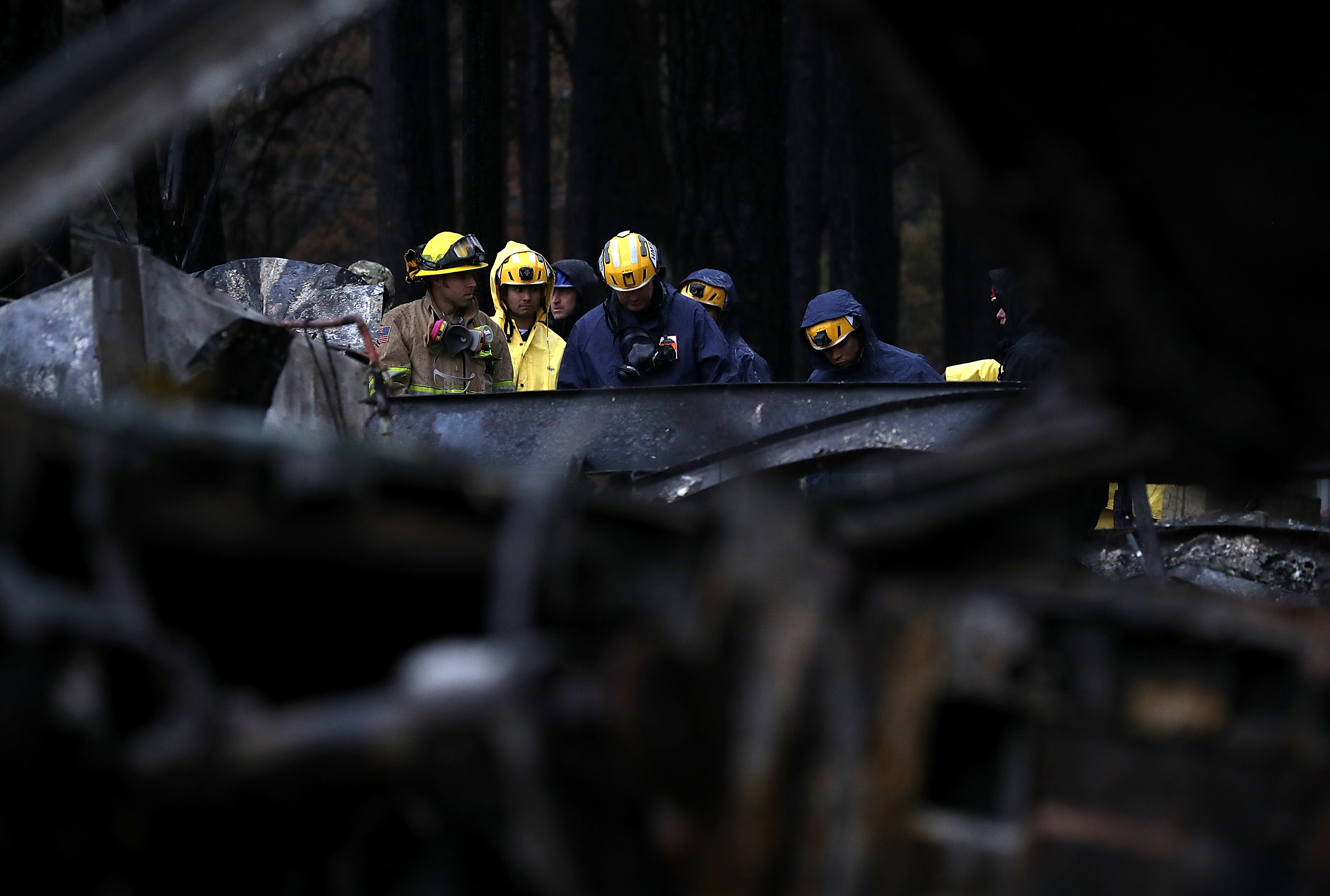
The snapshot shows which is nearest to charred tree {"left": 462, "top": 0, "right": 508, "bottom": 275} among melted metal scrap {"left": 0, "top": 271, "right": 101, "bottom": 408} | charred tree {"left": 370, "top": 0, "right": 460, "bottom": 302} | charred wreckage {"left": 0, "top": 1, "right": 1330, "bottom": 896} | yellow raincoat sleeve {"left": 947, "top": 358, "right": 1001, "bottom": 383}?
charred tree {"left": 370, "top": 0, "right": 460, "bottom": 302}

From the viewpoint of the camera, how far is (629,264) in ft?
27.1

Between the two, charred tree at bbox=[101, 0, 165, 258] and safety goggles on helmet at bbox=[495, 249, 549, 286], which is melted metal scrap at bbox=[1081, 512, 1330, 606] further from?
charred tree at bbox=[101, 0, 165, 258]

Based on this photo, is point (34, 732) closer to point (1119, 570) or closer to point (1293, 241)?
point (1293, 241)

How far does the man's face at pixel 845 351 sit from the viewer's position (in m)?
8.46

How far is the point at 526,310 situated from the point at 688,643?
8.05 m

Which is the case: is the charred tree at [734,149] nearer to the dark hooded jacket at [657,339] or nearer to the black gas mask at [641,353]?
the dark hooded jacket at [657,339]

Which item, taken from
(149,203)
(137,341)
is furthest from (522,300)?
(137,341)

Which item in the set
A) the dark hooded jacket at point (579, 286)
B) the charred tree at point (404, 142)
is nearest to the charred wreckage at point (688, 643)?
the dark hooded jacket at point (579, 286)

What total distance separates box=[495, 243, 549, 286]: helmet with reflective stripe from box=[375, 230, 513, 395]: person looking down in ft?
2.73

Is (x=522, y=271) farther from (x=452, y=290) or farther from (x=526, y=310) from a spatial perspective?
(x=452, y=290)

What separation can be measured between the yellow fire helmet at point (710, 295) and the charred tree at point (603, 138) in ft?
25.3

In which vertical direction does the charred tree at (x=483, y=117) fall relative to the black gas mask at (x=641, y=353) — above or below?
above

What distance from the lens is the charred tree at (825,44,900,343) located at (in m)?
15.7

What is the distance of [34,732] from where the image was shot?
1.49 metres
